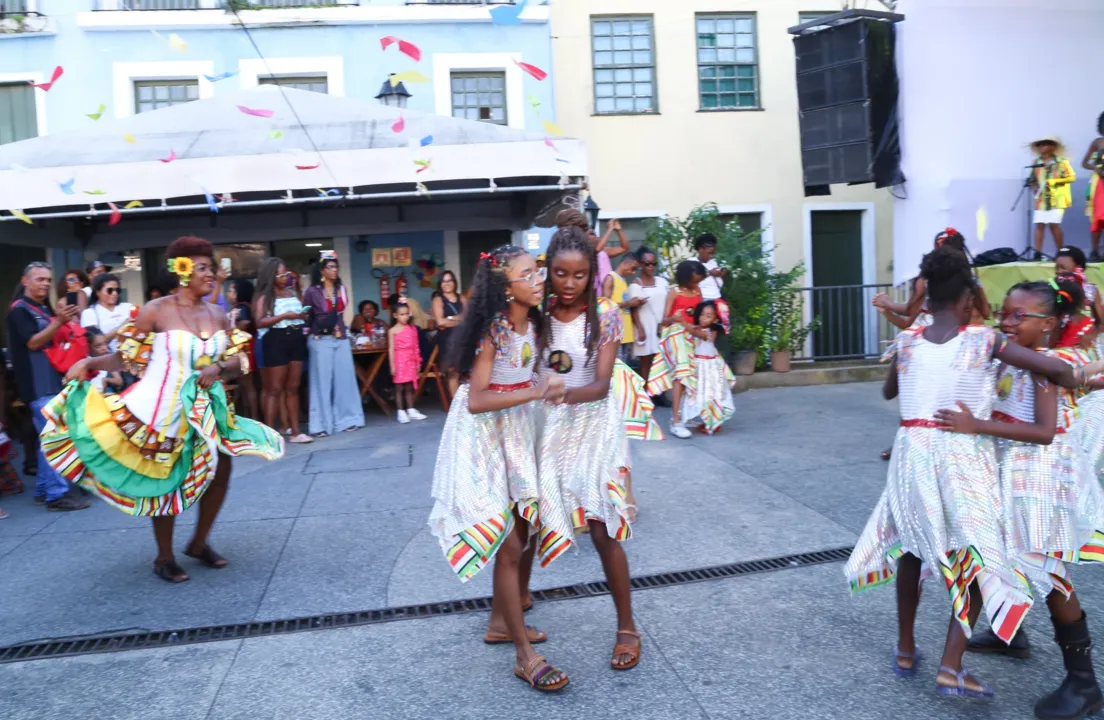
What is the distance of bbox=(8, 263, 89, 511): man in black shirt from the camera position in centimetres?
640

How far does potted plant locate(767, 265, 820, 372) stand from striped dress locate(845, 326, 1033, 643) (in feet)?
26.9

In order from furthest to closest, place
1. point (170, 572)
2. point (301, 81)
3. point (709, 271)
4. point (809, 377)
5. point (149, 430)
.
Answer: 1. point (301, 81)
2. point (809, 377)
3. point (709, 271)
4. point (170, 572)
5. point (149, 430)

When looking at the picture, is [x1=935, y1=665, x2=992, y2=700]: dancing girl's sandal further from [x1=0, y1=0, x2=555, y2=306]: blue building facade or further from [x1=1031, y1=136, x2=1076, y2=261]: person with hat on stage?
[x1=0, y1=0, x2=555, y2=306]: blue building facade

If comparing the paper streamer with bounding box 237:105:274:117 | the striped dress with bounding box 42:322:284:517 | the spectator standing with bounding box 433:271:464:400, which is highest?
the paper streamer with bounding box 237:105:274:117

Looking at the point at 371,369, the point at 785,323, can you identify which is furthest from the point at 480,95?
the point at 785,323

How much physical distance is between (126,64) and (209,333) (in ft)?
33.3

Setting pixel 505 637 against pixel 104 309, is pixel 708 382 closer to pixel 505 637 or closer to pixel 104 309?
pixel 505 637

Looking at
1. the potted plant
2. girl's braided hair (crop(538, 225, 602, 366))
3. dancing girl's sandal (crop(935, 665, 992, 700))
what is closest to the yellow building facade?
the potted plant

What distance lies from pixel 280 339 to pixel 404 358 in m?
1.43

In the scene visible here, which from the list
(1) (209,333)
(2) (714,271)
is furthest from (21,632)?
(2) (714,271)

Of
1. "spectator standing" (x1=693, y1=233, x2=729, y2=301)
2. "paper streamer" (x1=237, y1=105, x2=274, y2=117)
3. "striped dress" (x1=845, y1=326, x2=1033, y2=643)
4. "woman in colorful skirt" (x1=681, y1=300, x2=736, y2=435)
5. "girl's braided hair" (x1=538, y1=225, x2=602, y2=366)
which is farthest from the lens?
"paper streamer" (x1=237, y1=105, x2=274, y2=117)

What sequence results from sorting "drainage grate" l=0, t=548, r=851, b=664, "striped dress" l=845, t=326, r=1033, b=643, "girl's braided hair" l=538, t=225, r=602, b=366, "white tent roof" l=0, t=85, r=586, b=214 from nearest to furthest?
"striped dress" l=845, t=326, r=1033, b=643, "girl's braided hair" l=538, t=225, r=602, b=366, "drainage grate" l=0, t=548, r=851, b=664, "white tent roof" l=0, t=85, r=586, b=214

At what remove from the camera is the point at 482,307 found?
3344 millimetres

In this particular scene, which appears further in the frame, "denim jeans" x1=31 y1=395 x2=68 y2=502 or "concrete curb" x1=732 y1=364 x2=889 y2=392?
"concrete curb" x1=732 y1=364 x2=889 y2=392
